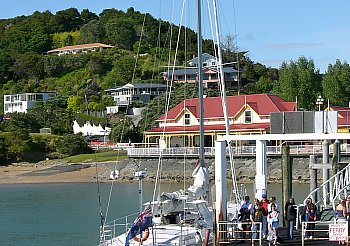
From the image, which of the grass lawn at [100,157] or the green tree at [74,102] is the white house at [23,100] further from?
the grass lawn at [100,157]

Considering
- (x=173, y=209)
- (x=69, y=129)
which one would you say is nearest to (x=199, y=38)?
(x=173, y=209)

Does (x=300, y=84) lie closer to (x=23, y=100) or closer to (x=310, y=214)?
(x=23, y=100)

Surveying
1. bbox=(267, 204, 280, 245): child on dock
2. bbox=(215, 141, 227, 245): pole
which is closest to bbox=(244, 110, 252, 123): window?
bbox=(215, 141, 227, 245): pole

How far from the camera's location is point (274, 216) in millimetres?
22625

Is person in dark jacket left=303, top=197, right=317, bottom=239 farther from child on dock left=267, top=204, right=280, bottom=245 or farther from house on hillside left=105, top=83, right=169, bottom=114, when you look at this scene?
house on hillside left=105, top=83, right=169, bottom=114

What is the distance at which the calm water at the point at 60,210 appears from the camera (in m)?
41.0

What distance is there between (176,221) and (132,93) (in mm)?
112743

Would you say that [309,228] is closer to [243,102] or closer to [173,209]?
[173,209]

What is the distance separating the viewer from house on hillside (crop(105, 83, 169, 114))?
131875 millimetres

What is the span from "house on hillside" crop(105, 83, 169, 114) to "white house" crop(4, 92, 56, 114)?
50.9ft

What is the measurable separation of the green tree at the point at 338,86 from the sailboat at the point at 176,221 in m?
73.6

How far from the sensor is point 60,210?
179 ft

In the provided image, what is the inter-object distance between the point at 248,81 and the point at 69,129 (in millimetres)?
36858

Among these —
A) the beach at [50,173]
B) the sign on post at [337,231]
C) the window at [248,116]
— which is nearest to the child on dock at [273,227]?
the sign on post at [337,231]
